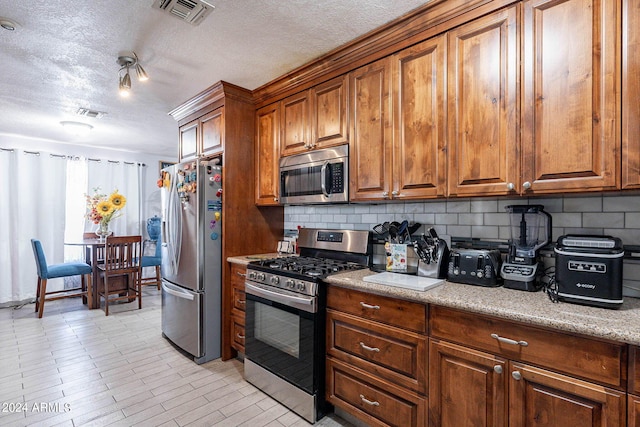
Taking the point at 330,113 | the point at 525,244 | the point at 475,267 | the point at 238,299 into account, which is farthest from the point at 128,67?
the point at 525,244

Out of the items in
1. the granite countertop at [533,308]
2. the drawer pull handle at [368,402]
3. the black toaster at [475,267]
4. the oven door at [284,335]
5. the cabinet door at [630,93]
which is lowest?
the drawer pull handle at [368,402]

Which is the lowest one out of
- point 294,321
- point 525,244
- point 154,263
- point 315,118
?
point 154,263

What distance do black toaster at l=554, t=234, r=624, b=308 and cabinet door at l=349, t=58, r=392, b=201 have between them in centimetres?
96

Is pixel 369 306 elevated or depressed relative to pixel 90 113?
depressed

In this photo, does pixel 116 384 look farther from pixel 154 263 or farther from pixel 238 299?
pixel 154 263

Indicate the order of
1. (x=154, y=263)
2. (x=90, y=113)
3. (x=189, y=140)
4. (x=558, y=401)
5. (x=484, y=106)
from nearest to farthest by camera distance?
(x=558, y=401) → (x=484, y=106) → (x=189, y=140) → (x=90, y=113) → (x=154, y=263)

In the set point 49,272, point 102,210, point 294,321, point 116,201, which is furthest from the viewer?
point 116,201

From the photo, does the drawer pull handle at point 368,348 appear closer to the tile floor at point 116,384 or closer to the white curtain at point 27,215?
the tile floor at point 116,384

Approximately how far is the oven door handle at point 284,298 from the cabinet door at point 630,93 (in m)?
1.59

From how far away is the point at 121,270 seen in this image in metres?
4.29

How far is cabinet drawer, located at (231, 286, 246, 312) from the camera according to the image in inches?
106

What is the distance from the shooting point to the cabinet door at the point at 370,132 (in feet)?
6.62

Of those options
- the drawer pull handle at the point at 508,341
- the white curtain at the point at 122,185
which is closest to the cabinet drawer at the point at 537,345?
the drawer pull handle at the point at 508,341

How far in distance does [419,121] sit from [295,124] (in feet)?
3.65
